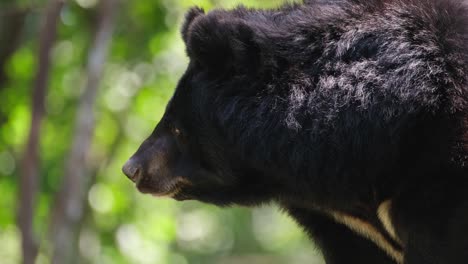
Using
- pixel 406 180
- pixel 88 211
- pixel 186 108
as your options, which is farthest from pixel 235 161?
pixel 88 211

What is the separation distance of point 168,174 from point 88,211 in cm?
385

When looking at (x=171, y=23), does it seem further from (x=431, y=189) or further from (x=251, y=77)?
(x=431, y=189)

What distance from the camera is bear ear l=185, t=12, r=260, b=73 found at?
11.3 feet

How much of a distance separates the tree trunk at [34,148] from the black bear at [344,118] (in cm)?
185

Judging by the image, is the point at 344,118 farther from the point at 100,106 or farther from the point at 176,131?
the point at 100,106

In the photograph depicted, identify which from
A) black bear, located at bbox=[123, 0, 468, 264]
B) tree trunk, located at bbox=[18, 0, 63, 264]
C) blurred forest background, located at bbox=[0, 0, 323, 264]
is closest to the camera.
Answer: black bear, located at bbox=[123, 0, 468, 264]

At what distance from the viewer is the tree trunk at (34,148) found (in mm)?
5398

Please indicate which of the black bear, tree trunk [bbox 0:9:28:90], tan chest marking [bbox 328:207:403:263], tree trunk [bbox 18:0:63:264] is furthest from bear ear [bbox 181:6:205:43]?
tree trunk [bbox 0:9:28:90]

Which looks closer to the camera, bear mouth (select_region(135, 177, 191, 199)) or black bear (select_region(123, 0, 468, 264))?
black bear (select_region(123, 0, 468, 264))

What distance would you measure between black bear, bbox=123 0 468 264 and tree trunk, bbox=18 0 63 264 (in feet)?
6.08

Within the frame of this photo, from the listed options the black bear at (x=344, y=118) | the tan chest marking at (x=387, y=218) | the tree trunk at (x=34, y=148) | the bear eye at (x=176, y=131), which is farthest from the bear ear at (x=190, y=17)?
the tree trunk at (x=34, y=148)

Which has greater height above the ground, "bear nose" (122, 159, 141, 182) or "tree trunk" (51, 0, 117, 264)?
"bear nose" (122, 159, 141, 182)

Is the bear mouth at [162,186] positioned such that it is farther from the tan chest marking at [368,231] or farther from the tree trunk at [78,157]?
the tree trunk at [78,157]

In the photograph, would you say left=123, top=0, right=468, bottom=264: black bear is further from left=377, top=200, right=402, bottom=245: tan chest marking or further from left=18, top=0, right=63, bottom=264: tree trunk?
left=18, top=0, right=63, bottom=264: tree trunk
